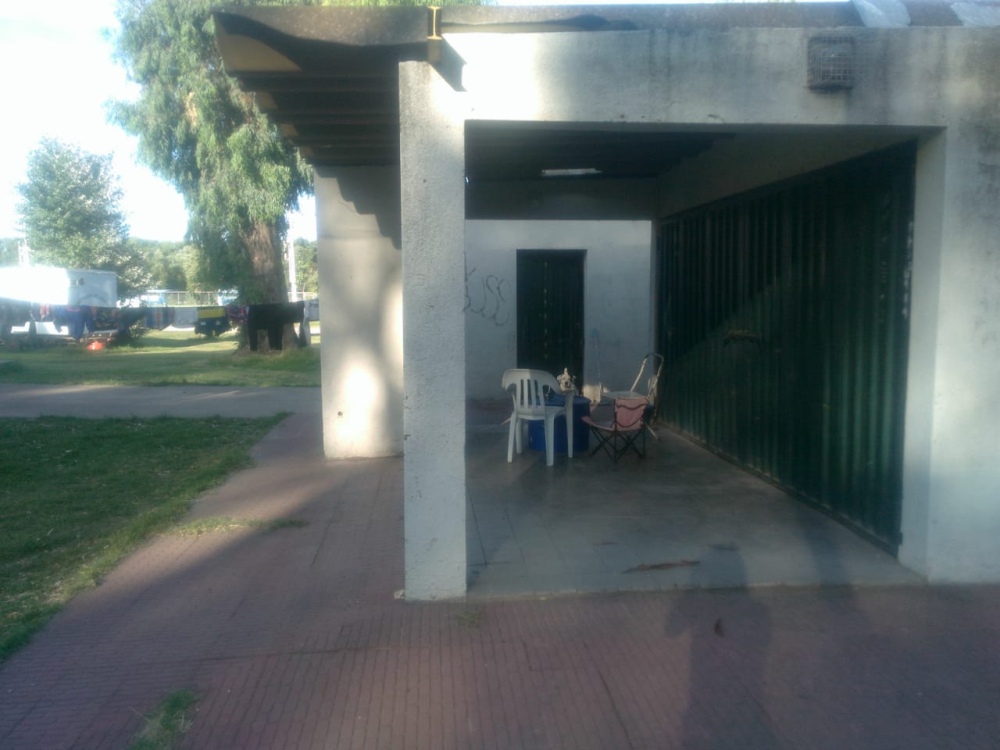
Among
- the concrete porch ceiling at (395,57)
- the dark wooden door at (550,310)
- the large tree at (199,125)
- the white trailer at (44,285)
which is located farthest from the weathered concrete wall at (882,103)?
the white trailer at (44,285)

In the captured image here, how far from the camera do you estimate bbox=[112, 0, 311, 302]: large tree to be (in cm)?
1836

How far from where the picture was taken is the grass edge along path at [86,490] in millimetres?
5836

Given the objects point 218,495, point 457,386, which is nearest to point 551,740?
point 457,386

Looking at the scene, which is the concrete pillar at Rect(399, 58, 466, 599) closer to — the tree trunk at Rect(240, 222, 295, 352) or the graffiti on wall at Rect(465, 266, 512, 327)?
the graffiti on wall at Rect(465, 266, 512, 327)

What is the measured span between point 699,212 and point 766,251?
183cm

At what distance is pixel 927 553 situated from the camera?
213 inches

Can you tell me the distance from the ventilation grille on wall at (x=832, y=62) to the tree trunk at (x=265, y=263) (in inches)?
680

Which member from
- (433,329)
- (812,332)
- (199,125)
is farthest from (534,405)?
(199,125)

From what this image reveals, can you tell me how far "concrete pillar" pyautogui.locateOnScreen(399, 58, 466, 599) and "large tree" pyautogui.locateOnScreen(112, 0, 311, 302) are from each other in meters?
13.9

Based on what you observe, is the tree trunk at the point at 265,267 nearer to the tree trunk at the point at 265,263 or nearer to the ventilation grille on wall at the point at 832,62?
the tree trunk at the point at 265,263

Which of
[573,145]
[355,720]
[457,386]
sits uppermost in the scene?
[573,145]

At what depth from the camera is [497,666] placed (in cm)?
443

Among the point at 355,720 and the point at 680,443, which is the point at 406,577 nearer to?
the point at 355,720

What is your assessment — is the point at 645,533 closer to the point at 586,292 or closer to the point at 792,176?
the point at 792,176
